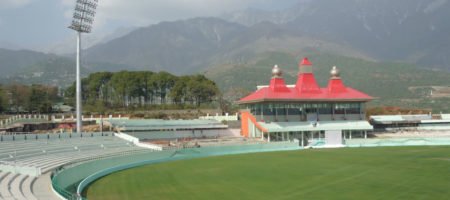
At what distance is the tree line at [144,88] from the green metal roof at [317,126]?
27.2 metres

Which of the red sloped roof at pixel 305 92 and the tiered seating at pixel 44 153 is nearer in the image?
the tiered seating at pixel 44 153

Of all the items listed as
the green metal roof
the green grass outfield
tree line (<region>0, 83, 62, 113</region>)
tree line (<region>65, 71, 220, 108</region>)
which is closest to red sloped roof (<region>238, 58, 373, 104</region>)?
the green metal roof

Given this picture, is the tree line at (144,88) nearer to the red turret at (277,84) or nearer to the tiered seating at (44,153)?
the red turret at (277,84)

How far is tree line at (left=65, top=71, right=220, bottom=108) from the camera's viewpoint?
8050cm

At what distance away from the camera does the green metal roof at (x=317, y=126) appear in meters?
54.1

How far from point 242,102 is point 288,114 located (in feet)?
18.7

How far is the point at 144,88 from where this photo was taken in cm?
8588

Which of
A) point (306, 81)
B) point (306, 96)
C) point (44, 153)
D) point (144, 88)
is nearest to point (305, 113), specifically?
point (306, 96)

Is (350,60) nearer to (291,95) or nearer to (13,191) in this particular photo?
(291,95)

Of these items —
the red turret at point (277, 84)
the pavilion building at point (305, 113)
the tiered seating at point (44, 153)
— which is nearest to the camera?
the tiered seating at point (44, 153)

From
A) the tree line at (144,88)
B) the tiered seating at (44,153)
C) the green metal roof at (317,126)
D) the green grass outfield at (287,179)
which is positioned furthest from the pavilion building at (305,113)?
the tree line at (144,88)

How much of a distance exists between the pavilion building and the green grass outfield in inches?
677

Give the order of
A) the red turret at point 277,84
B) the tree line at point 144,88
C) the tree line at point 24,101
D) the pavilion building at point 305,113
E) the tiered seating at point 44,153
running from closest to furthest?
the tiered seating at point 44,153 → the pavilion building at point 305,113 → the red turret at point 277,84 → the tree line at point 24,101 → the tree line at point 144,88

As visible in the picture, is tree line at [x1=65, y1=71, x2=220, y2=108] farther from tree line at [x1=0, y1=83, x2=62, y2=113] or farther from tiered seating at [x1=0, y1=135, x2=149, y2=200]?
tiered seating at [x1=0, y1=135, x2=149, y2=200]
